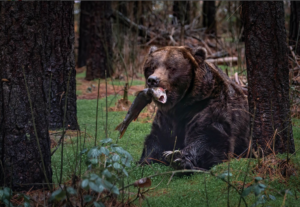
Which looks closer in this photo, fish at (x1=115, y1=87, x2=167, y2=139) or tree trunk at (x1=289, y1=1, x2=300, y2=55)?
fish at (x1=115, y1=87, x2=167, y2=139)

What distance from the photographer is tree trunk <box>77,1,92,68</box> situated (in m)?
15.9

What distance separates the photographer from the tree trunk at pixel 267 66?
374 centimetres

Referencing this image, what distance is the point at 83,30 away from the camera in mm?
16344

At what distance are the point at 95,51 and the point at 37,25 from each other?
9.49 m

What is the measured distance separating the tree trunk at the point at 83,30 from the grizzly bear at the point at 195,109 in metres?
11.6

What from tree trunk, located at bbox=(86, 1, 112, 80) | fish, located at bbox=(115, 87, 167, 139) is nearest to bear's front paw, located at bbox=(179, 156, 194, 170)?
fish, located at bbox=(115, 87, 167, 139)

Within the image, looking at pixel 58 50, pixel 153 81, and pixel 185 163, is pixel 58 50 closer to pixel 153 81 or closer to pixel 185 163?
pixel 153 81

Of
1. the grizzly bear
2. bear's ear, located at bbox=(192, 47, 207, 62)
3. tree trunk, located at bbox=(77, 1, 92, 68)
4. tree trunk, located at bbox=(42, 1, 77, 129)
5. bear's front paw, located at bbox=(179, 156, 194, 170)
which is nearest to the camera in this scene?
bear's front paw, located at bbox=(179, 156, 194, 170)

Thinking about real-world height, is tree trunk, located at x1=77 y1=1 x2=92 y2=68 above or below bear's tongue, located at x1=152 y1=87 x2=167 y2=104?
above

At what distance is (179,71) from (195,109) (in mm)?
511

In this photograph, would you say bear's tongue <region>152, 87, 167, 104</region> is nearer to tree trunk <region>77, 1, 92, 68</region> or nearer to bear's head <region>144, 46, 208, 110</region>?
bear's head <region>144, 46, 208, 110</region>

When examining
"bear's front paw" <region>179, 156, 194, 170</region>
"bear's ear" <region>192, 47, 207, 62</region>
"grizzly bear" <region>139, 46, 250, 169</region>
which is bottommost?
"bear's front paw" <region>179, 156, 194, 170</region>

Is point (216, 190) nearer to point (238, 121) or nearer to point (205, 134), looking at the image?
point (205, 134)

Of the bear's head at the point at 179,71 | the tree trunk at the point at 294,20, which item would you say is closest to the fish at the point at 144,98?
the bear's head at the point at 179,71
